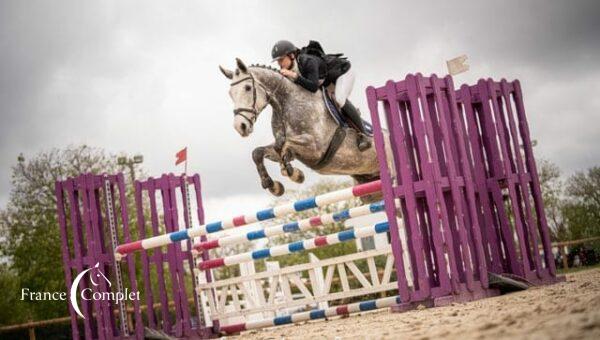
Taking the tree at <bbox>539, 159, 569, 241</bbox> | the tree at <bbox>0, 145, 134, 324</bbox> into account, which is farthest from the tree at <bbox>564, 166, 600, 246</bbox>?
the tree at <bbox>0, 145, 134, 324</bbox>

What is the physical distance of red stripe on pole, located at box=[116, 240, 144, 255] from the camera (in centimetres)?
569

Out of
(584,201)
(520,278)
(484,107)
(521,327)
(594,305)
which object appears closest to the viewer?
(521,327)

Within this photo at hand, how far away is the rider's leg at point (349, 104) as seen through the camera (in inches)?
227

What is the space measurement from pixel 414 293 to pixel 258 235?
1735mm

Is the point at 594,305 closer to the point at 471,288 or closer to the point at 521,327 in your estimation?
the point at 521,327

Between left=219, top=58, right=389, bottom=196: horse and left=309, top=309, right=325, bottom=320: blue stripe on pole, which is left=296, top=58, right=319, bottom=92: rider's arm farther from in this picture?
left=309, top=309, right=325, bottom=320: blue stripe on pole

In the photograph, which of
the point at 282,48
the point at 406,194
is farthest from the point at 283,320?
the point at 282,48

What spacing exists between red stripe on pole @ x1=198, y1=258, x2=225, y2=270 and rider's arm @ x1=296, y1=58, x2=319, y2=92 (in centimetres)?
164

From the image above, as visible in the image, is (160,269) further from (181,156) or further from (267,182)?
(267,182)

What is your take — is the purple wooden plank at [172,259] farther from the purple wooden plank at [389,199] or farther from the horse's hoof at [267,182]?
the purple wooden plank at [389,199]

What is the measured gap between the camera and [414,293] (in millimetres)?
4156

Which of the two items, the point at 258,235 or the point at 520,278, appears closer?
the point at 520,278

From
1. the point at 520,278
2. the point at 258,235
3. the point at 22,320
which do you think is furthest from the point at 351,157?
the point at 22,320

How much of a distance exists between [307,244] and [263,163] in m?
0.75
